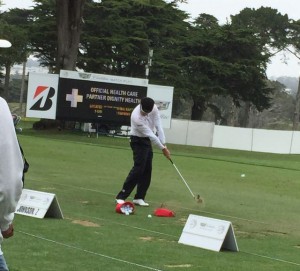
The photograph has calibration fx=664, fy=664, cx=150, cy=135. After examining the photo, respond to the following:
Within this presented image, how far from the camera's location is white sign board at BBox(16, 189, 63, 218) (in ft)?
29.6

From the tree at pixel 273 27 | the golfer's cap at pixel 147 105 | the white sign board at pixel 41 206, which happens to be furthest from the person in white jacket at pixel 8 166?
the tree at pixel 273 27

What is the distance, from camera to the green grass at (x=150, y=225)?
6.81m

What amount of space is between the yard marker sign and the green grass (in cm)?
13

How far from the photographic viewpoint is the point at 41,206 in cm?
907

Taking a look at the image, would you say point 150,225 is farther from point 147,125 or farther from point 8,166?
point 8,166

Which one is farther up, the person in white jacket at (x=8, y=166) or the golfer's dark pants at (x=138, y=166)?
the person in white jacket at (x=8, y=166)

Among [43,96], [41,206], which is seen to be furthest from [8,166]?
[43,96]

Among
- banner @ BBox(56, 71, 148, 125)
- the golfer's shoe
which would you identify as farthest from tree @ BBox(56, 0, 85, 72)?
the golfer's shoe

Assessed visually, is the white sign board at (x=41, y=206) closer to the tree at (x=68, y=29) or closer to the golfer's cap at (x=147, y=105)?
the golfer's cap at (x=147, y=105)

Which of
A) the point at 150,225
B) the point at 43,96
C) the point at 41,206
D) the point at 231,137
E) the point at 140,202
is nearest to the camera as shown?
the point at 41,206

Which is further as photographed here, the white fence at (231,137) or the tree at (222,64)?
the tree at (222,64)

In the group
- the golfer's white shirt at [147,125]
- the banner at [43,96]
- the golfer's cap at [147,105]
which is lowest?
the banner at [43,96]

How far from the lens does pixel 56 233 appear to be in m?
7.96

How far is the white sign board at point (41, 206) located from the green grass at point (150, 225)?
0.16 meters
